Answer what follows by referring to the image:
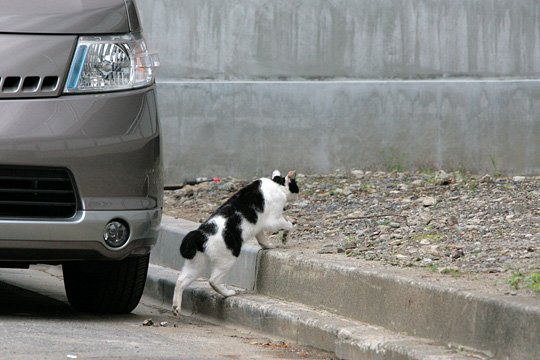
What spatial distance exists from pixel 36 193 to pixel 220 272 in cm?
132

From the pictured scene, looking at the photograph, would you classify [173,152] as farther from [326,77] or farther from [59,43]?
[59,43]

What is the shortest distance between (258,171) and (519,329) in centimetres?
590

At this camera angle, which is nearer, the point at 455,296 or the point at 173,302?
the point at 455,296

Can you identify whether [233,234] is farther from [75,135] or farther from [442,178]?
[442,178]

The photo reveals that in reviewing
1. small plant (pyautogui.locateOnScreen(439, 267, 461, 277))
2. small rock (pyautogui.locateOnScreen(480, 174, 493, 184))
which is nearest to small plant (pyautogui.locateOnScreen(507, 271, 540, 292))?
small plant (pyautogui.locateOnScreen(439, 267, 461, 277))

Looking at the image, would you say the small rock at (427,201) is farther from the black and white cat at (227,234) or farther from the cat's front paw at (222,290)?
the cat's front paw at (222,290)

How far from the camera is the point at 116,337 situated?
6031 millimetres

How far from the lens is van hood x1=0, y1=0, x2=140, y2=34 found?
600 centimetres

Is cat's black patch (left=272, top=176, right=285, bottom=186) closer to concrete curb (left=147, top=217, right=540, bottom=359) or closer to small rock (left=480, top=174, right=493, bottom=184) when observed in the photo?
concrete curb (left=147, top=217, right=540, bottom=359)

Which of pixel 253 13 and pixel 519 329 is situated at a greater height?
pixel 253 13

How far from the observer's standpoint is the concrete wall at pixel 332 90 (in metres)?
10.7

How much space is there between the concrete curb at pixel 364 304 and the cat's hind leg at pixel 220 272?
2.7 inches

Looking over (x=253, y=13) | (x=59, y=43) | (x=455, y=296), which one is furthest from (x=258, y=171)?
(x=455, y=296)

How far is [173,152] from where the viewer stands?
418 inches
